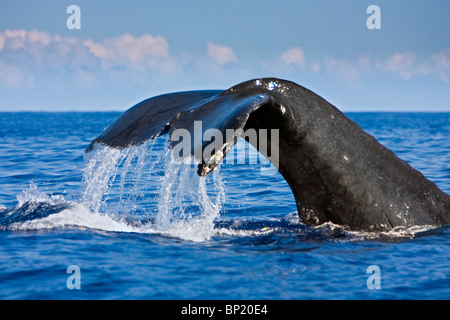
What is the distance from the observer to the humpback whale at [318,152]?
19.2ft

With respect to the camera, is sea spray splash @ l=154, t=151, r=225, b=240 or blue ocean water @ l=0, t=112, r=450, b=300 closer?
blue ocean water @ l=0, t=112, r=450, b=300

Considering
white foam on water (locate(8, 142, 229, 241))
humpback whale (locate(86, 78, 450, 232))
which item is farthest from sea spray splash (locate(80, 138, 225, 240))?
humpback whale (locate(86, 78, 450, 232))

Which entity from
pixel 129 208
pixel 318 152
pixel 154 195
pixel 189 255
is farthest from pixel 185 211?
pixel 318 152

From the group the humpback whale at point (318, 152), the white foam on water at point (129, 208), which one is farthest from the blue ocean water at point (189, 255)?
the humpback whale at point (318, 152)

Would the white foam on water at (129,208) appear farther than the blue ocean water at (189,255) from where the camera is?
Yes

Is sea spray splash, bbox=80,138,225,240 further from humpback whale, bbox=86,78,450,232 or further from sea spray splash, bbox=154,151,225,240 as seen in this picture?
humpback whale, bbox=86,78,450,232

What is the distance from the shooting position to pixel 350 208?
6.38 m

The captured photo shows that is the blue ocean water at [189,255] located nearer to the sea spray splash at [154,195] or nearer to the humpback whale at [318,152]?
the sea spray splash at [154,195]

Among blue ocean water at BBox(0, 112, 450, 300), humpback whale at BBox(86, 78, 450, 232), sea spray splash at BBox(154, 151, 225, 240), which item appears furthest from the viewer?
sea spray splash at BBox(154, 151, 225, 240)

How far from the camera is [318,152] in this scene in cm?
611

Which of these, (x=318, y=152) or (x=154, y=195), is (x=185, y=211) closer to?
(x=154, y=195)

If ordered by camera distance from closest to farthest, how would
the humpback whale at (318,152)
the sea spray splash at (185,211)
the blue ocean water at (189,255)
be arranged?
the blue ocean water at (189,255), the humpback whale at (318,152), the sea spray splash at (185,211)

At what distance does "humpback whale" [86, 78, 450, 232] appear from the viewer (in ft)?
19.2
